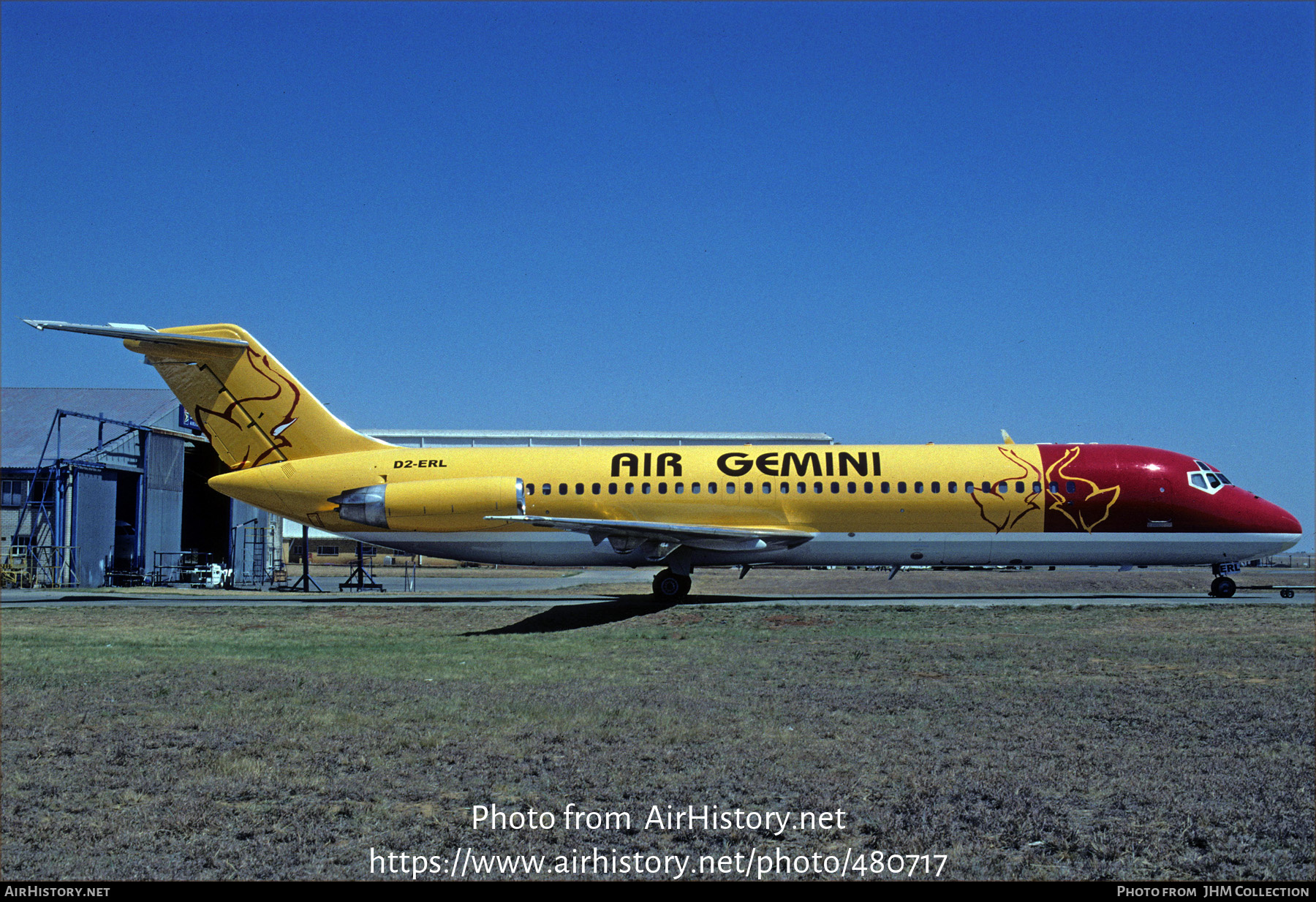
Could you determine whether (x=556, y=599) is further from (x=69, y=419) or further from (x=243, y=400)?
(x=69, y=419)

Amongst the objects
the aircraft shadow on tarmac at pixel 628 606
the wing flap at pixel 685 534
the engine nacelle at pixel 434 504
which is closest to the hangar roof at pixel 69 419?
the engine nacelle at pixel 434 504

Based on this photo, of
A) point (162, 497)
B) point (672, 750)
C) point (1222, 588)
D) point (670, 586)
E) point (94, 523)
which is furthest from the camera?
point (162, 497)

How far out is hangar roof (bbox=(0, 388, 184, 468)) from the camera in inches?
1676

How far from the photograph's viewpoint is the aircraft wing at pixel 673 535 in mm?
25125

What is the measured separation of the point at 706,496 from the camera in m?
27.7

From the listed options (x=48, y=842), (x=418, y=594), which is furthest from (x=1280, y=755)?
(x=418, y=594)

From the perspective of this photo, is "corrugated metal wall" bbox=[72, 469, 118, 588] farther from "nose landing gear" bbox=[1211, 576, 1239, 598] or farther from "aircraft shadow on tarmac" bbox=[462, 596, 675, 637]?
"nose landing gear" bbox=[1211, 576, 1239, 598]

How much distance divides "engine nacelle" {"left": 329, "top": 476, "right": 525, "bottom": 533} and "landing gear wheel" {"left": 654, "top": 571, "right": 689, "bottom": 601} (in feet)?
13.6

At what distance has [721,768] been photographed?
29.9 feet

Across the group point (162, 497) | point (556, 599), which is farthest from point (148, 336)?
point (162, 497)

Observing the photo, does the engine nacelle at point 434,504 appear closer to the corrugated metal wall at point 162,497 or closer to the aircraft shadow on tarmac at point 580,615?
the aircraft shadow on tarmac at point 580,615

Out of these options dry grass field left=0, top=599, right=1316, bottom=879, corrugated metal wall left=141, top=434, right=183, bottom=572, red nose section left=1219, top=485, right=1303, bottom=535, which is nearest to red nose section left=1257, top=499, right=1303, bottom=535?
red nose section left=1219, top=485, right=1303, bottom=535

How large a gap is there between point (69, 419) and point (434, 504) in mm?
25689

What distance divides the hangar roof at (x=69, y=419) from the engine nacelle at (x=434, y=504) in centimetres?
1875
